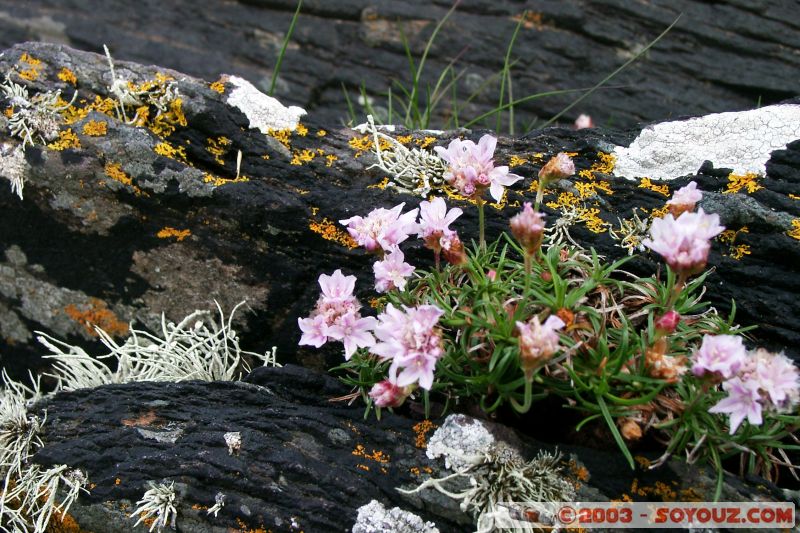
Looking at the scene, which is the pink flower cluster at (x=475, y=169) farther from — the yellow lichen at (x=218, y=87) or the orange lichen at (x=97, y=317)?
the orange lichen at (x=97, y=317)

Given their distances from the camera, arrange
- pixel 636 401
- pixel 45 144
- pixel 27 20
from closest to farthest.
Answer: pixel 636 401 → pixel 45 144 → pixel 27 20

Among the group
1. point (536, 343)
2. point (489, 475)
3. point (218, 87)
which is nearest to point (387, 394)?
point (489, 475)

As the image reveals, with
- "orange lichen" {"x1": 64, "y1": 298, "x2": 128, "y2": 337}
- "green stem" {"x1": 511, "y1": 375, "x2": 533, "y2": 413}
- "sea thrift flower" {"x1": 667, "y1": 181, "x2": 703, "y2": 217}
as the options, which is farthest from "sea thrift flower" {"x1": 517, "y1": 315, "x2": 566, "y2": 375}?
"orange lichen" {"x1": 64, "y1": 298, "x2": 128, "y2": 337}

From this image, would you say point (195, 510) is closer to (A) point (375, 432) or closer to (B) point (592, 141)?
(A) point (375, 432)

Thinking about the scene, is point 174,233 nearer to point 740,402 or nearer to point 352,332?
point 352,332

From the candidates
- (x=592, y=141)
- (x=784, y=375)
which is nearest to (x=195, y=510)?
(x=784, y=375)

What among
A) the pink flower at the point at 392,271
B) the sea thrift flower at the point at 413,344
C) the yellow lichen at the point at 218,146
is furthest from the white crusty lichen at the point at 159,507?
the yellow lichen at the point at 218,146

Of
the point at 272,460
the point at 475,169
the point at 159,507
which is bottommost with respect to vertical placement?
the point at 159,507
